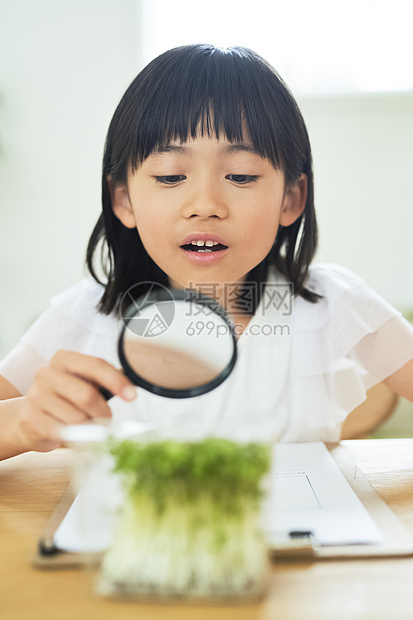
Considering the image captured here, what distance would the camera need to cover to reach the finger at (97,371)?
0.68 m

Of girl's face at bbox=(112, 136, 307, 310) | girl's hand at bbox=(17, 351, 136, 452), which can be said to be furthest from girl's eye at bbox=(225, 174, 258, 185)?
girl's hand at bbox=(17, 351, 136, 452)

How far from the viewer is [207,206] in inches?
38.7

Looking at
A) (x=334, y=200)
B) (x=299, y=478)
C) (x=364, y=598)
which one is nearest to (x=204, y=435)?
→ (x=364, y=598)

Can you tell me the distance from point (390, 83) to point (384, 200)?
548 mm

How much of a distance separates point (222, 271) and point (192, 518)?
67 cm

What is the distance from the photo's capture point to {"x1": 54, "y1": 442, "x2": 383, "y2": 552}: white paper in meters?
0.55

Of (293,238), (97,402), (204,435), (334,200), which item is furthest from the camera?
(334,200)

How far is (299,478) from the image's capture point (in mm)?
803

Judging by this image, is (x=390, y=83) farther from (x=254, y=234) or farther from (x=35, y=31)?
(x=254, y=234)

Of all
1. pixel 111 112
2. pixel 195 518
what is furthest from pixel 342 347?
pixel 111 112

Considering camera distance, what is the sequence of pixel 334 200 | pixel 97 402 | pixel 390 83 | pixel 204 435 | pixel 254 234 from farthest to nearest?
pixel 334 200 < pixel 390 83 < pixel 254 234 < pixel 97 402 < pixel 204 435

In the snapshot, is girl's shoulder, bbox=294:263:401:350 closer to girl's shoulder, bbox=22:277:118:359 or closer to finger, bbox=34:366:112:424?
girl's shoulder, bbox=22:277:118:359

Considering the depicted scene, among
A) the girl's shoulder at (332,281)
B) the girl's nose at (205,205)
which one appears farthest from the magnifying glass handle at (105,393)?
the girl's shoulder at (332,281)

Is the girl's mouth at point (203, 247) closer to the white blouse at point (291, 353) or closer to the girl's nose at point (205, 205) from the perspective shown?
the girl's nose at point (205, 205)
